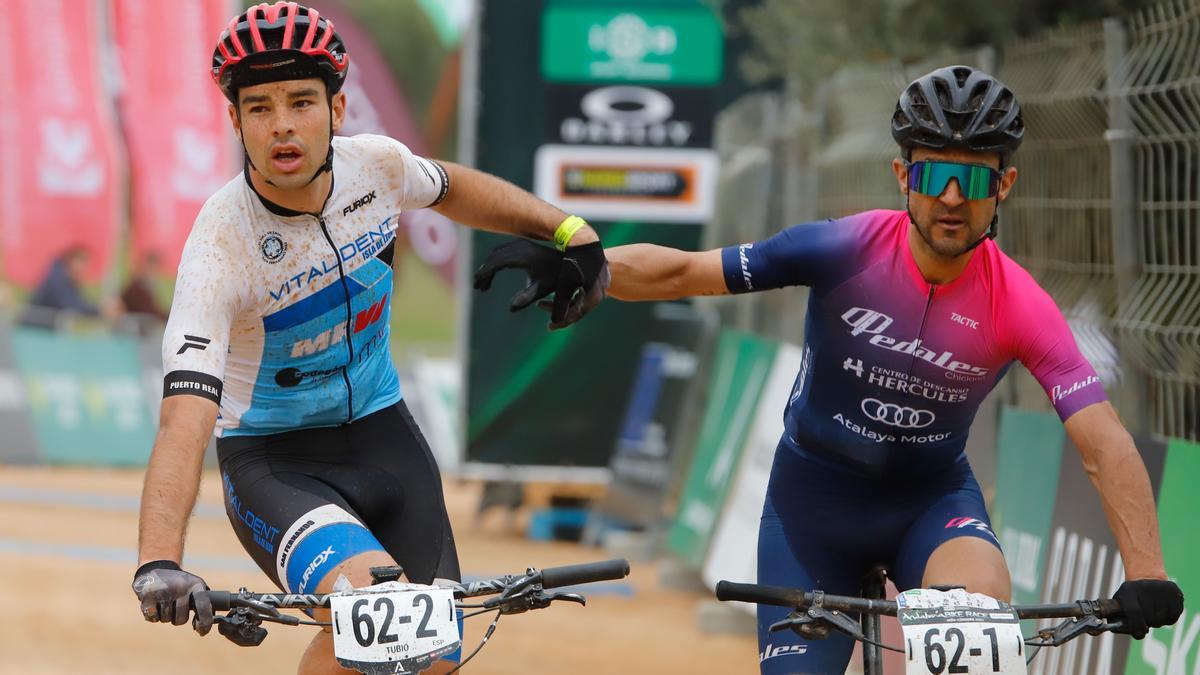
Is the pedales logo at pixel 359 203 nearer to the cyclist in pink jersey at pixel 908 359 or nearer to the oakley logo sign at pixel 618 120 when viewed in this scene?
the cyclist in pink jersey at pixel 908 359

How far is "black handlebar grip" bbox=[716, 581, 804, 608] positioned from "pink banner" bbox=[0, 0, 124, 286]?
2559cm

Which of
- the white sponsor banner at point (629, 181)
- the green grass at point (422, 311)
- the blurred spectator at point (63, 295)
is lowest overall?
the white sponsor banner at point (629, 181)

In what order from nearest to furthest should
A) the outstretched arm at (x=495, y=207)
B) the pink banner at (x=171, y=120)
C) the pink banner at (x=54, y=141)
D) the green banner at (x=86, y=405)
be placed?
the outstretched arm at (x=495, y=207), the green banner at (x=86, y=405), the pink banner at (x=171, y=120), the pink banner at (x=54, y=141)

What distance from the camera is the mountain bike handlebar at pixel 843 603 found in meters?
4.11

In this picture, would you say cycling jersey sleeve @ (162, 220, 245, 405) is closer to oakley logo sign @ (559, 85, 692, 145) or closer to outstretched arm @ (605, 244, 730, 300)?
outstretched arm @ (605, 244, 730, 300)

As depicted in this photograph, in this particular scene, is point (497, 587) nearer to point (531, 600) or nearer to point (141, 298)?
point (531, 600)

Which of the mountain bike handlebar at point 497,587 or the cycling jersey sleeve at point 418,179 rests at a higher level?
the cycling jersey sleeve at point 418,179

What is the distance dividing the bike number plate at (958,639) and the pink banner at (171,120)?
2413 centimetres

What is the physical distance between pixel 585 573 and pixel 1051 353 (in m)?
1.62

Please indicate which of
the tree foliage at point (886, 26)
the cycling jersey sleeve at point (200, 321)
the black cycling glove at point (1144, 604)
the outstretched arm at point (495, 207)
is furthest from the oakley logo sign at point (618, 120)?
the black cycling glove at point (1144, 604)

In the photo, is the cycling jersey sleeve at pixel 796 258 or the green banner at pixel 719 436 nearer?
the cycling jersey sleeve at pixel 796 258

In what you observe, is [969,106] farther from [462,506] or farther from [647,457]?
[462,506]

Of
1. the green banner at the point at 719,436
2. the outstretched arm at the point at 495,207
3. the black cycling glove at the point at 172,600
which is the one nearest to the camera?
the black cycling glove at the point at 172,600

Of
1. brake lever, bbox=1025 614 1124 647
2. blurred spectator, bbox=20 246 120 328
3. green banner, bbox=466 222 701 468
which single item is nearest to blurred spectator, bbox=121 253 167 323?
blurred spectator, bbox=20 246 120 328
